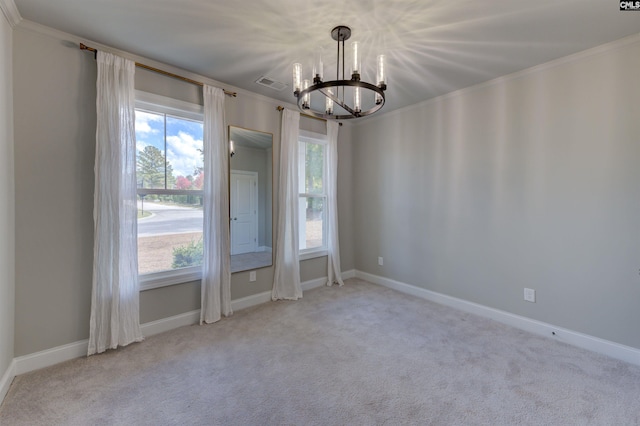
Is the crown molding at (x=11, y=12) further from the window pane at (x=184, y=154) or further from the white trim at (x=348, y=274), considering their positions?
the white trim at (x=348, y=274)

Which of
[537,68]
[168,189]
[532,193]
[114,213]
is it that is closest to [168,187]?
[168,189]

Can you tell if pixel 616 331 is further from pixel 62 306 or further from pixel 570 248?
pixel 62 306

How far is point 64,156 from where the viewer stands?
2.31m

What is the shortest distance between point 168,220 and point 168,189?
0.33m

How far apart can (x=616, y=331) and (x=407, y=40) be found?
3032mm

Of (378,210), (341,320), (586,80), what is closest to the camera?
(586,80)

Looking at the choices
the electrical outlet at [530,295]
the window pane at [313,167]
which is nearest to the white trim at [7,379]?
the window pane at [313,167]

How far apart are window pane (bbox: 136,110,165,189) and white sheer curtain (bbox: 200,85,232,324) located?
16.4 inches

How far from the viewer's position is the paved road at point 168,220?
2.79 m

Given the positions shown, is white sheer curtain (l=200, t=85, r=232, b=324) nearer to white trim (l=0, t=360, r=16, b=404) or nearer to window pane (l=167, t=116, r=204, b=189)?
window pane (l=167, t=116, r=204, b=189)

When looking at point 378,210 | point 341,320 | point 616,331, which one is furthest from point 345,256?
point 616,331

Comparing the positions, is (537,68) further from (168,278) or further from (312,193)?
(168,278)

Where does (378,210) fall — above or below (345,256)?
above

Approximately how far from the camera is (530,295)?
286 cm
